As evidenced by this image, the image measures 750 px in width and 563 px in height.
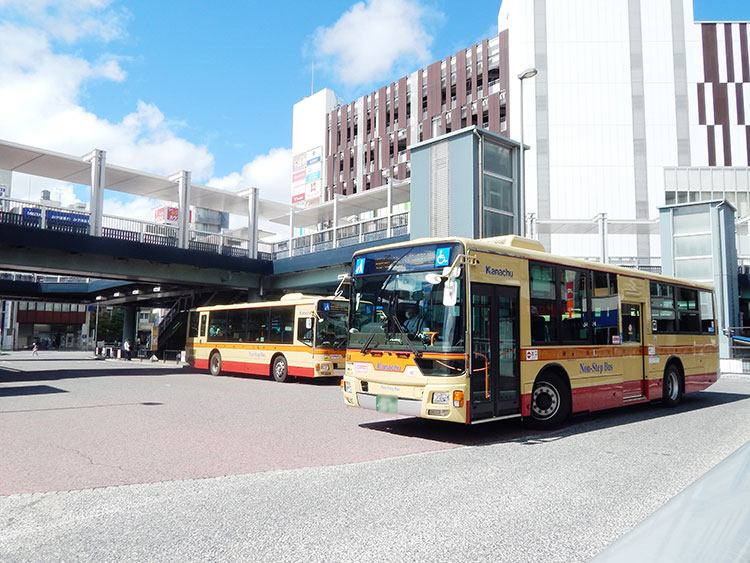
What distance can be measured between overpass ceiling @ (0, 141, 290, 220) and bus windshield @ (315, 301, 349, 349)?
14.1 meters

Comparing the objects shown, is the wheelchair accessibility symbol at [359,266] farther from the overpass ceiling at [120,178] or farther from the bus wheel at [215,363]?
the overpass ceiling at [120,178]

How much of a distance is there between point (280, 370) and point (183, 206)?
39.1ft

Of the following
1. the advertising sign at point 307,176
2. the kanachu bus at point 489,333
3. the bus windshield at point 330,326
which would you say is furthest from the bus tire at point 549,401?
the advertising sign at point 307,176

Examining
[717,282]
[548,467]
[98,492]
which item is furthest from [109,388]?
[717,282]

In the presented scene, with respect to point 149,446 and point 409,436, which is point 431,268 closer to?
point 409,436

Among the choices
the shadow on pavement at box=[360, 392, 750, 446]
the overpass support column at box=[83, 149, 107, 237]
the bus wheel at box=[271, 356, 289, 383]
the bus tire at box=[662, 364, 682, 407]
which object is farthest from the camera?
the overpass support column at box=[83, 149, 107, 237]

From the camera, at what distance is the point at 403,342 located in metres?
8.64

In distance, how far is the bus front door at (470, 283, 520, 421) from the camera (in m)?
8.47

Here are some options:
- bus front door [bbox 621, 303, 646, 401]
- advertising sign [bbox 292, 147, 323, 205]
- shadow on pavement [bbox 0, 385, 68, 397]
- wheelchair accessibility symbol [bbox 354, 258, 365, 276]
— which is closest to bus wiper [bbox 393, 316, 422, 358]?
wheelchair accessibility symbol [bbox 354, 258, 365, 276]

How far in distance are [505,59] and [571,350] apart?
51.0m

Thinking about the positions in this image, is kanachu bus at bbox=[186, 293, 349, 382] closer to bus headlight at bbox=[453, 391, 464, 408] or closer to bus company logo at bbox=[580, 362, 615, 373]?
bus company logo at bbox=[580, 362, 615, 373]

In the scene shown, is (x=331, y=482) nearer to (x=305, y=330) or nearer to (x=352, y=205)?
(x=305, y=330)

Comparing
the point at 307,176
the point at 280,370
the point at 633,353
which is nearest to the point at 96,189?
the point at 280,370

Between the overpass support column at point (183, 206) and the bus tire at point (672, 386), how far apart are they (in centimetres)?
2108
